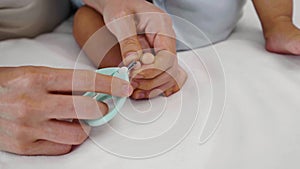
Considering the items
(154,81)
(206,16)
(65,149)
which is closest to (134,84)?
(154,81)

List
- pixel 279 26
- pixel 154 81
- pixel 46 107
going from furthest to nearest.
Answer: pixel 279 26
pixel 154 81
pixel 46 107

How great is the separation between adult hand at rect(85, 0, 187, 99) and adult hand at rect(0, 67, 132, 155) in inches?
2.7

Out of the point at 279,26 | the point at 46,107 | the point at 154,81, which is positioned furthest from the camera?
the point at 279,26

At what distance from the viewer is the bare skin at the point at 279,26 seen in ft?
2.44

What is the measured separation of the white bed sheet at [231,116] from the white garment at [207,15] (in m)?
0.03

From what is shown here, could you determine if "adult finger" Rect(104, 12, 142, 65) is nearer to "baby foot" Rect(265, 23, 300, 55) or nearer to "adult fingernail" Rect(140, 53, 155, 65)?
"adult fingernail" Rect(140, 53, 155, 65)

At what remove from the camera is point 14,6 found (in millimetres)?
785

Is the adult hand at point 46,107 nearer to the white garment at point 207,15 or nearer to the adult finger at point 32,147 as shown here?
the adult finger at point 32,147

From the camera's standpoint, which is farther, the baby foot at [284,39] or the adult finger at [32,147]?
the baby foot at [284,39]

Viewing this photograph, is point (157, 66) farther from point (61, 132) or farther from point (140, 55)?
point (61, 132)

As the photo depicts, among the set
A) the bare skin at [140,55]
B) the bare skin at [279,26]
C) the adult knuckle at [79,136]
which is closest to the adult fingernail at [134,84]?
the bare skin at [140,55]

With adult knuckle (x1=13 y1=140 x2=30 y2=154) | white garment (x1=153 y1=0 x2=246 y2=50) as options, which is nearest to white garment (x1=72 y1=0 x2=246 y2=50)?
white garment (x1=153 y1=0 x2=246 y2=50)

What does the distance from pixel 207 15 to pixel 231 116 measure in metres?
0.25

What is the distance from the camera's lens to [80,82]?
1.86 ft
